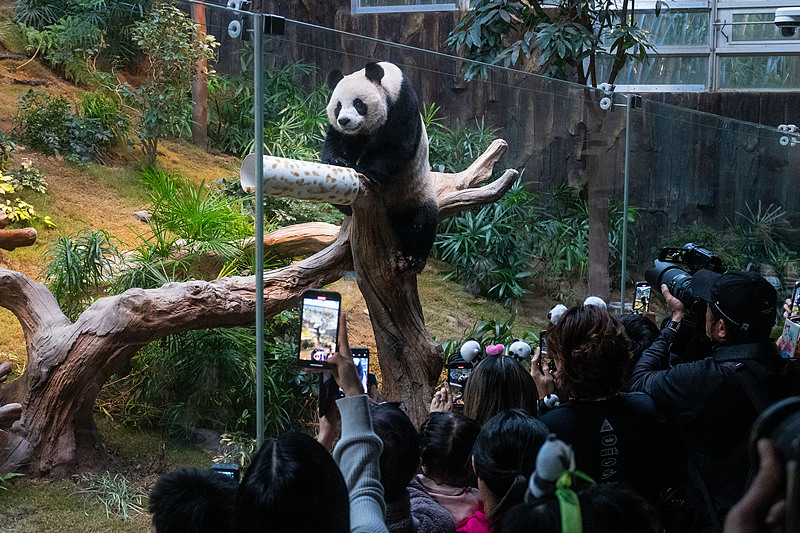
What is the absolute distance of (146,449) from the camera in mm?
2066

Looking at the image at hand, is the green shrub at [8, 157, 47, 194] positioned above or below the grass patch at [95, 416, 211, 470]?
above

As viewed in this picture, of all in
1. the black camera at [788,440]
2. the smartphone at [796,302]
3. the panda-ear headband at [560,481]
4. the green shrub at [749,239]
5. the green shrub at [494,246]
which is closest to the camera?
the black camera at [788,440]

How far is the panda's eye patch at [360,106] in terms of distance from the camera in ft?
7.59

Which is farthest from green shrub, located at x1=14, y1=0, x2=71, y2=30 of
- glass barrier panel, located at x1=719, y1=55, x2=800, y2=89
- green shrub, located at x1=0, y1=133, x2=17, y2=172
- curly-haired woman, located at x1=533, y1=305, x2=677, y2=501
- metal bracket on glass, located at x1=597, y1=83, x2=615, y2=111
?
glass barrier panel, located at x1=719, y1=55, x2=800, y2=89

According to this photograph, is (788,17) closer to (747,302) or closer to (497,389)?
(747,302)

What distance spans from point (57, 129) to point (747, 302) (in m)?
2.06

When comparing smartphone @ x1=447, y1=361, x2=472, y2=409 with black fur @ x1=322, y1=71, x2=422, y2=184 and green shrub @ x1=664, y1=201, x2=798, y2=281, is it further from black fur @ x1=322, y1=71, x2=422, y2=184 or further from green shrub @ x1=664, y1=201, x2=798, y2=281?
green shrub @ x1=664, y1=201, x2=798, y2=281

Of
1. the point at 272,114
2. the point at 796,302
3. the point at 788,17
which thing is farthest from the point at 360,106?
the point at 788,17

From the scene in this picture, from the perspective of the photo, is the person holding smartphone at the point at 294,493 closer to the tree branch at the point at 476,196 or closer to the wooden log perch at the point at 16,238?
the wooden log perch at the point at 16,238

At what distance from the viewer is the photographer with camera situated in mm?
1947

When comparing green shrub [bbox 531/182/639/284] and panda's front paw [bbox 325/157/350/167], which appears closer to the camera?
panda's front paw [bbox 325/157/350/167]

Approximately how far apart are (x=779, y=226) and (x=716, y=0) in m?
3.49

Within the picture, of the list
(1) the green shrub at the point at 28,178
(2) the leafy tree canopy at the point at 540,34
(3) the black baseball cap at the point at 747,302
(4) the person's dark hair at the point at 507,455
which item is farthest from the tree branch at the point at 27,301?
(2) the leafy tree canopy at the point at 540,34

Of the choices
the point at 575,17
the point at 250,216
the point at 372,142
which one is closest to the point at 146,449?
the point at 250,216
